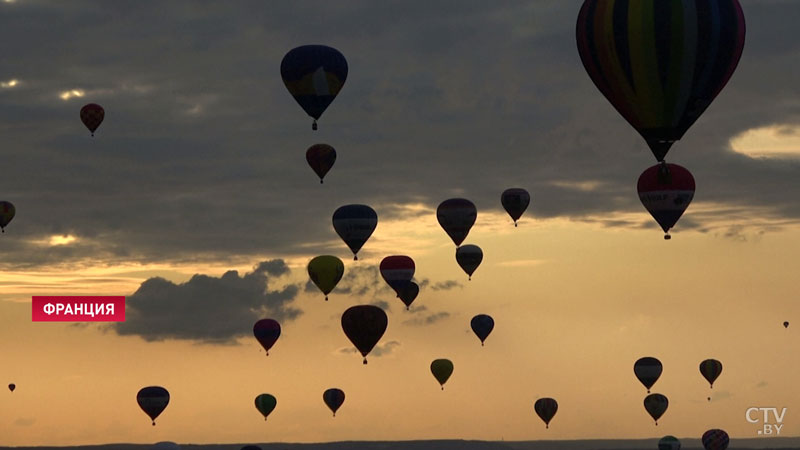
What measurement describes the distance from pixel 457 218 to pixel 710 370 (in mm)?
24340

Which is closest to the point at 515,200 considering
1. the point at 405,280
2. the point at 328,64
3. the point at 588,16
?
the point at 405,280

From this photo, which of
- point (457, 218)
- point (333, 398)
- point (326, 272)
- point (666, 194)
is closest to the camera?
point (666, 194)

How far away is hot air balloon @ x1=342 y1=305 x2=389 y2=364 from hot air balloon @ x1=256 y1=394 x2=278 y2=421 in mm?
26830

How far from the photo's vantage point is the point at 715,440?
131 m

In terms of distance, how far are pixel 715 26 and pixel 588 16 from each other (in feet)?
15.9

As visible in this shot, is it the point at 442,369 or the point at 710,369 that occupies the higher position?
the point at 442,369

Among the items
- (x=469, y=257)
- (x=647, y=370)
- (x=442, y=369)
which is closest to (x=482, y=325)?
(x=442, y=369)

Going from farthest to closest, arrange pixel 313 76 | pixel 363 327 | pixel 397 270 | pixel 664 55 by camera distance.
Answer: pixel 397 270
pixel 363 327
pixel 313 76
pixel 664 55

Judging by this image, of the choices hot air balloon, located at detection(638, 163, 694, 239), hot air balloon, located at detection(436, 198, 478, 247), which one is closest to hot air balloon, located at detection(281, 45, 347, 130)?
hot air balloon, located at detection(638, 163, 694, 239)

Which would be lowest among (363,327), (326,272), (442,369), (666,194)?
(666,194)

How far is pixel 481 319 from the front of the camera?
112 meters

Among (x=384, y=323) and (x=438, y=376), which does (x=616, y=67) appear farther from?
(x=438, y=376)

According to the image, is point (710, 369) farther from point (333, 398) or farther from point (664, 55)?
point (664, 55)

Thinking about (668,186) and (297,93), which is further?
(297,93)
